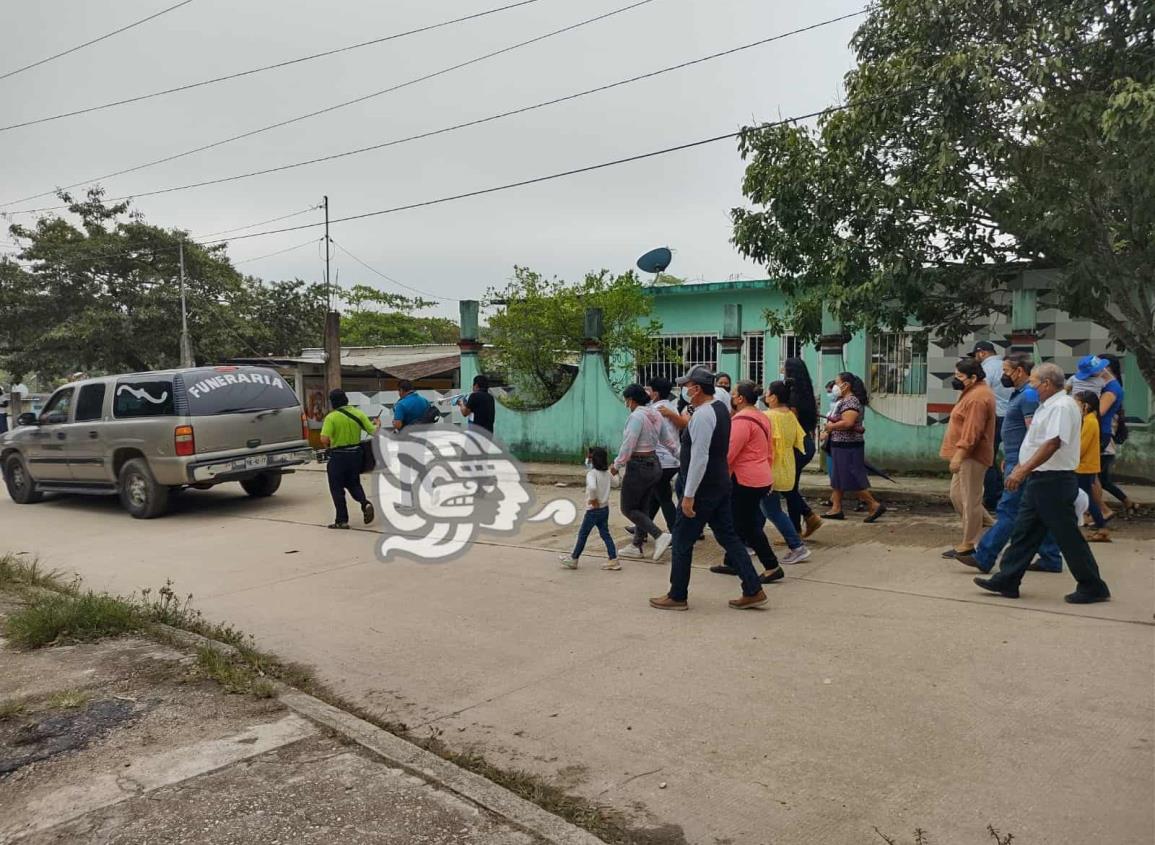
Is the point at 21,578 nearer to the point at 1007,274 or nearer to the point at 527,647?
the point at 527,647

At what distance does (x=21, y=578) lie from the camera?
691 cm

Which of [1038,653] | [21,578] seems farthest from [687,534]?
[21,578]

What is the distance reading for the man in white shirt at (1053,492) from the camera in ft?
17.5

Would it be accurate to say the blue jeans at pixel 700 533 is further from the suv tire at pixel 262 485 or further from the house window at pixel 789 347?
the house window at pixel 789 347

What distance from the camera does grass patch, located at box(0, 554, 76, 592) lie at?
6.67 metres

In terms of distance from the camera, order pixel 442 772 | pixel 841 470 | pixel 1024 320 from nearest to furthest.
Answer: pixel 442 772
pixel 841 470
pixel 1024 320

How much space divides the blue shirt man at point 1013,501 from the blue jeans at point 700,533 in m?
1.90

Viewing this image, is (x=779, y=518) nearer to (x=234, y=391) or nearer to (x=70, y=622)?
(x=70, y=622)

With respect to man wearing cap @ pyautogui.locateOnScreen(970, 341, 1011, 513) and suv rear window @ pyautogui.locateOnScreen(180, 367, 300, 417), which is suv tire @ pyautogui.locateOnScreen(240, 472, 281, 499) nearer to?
suv rear window @ pyautogui.locateOnScreen(180, 367, 300, 417)

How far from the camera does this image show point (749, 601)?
5.65 m

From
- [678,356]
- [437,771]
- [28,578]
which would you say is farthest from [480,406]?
[437,771]

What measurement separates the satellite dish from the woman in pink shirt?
12.0 metres

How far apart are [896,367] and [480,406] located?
6.92m

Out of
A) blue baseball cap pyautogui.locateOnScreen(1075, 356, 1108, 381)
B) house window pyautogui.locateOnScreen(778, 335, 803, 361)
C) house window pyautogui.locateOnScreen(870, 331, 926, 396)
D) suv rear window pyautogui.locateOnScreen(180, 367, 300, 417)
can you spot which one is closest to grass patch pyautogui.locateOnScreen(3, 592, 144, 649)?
suv rear window pyautogui.locateOnScreen(180, 367, 300, 417)
